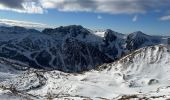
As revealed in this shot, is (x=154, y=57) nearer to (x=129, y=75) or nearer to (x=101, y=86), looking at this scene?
(x=129, y=75)

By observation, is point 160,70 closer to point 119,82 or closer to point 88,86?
point 119,82

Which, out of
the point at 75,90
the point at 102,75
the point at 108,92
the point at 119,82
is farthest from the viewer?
the point at 102,75

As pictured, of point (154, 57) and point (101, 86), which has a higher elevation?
point (154, 57)

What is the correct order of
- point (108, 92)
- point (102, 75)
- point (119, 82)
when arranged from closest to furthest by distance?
point (108, 92) → point (119, 82) → point (102, 75)

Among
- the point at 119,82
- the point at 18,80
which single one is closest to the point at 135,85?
the point at 119,82

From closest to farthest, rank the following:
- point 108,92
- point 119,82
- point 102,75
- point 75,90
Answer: point 108,92 < point 75,90 < point 119,82 < point 102,75

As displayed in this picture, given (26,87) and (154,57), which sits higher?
(154,57)

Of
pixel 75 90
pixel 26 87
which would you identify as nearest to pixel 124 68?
pixel 75 90

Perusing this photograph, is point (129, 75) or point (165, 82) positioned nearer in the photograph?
point (165, 82)

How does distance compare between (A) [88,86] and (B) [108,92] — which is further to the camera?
(A) [88,86]
